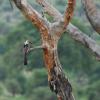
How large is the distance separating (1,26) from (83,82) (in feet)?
56.5

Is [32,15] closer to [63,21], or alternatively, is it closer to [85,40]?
[63,21]

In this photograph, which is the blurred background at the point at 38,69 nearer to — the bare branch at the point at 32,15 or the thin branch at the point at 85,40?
the thin branch at the point at 85,40

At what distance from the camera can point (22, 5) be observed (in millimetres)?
4887

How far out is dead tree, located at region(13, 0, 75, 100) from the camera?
4.91 meters

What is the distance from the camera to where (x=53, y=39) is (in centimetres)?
502

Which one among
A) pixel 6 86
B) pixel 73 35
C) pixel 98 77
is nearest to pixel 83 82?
pixel 98 77

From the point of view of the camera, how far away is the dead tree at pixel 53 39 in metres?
4.91

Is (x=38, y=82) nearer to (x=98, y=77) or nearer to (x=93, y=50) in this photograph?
(x=98, y=77)

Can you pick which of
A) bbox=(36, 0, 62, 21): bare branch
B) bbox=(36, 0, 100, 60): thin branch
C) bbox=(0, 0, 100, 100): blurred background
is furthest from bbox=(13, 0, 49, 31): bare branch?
bbox=(0, 0, 100, 100): blurred background

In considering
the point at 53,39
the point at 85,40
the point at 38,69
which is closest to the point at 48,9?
the point at 85,40

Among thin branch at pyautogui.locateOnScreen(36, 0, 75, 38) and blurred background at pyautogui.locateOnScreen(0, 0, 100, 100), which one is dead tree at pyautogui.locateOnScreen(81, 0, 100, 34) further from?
blurred background at pyautogui.locateOnScreen(0, 0, 100, 100)

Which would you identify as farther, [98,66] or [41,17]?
[98,66]

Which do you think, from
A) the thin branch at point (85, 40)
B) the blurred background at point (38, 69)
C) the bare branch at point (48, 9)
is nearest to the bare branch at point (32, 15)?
the bare branch at point (48, 9)

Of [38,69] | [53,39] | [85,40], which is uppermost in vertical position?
[53,39]
